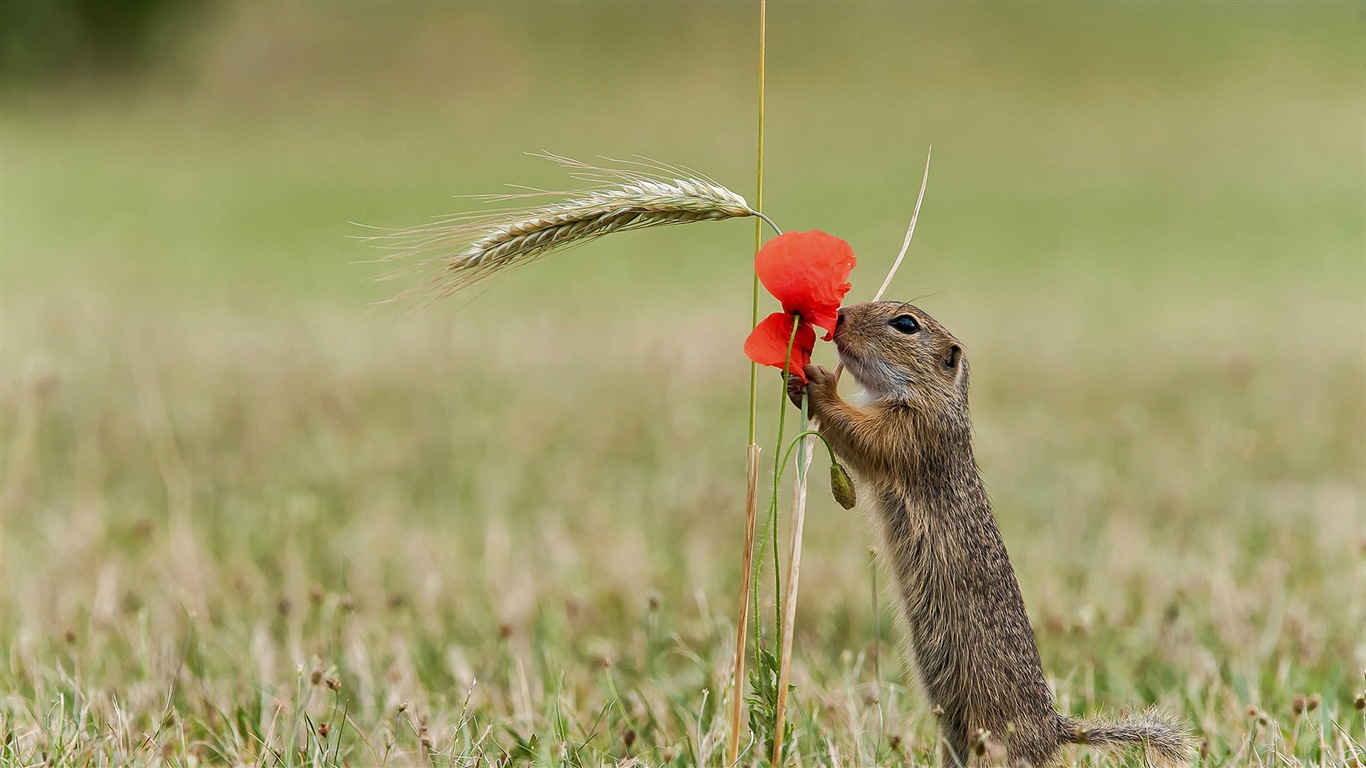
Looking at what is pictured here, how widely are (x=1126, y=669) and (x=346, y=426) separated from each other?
437 centimetres

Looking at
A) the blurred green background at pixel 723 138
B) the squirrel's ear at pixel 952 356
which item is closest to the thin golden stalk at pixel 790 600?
the squirrel's ear at pixel 952 356

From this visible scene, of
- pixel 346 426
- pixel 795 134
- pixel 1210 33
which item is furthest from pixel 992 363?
pixel 1210 33

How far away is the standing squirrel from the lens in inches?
130

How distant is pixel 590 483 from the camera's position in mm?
6555

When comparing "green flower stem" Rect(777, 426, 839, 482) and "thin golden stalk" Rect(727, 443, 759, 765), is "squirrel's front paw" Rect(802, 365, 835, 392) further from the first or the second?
"thin golden stalk" Rect(727, 443, 759, 765)

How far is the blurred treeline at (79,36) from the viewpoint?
3506 centimetres

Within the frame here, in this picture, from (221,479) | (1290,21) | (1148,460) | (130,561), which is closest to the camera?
(130,561)

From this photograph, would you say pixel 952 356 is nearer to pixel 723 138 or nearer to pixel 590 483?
pixel 590 483

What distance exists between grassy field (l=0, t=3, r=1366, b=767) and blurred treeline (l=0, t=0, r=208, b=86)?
15.9 m

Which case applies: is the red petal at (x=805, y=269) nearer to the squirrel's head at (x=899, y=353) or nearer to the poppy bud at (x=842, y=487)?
the poppy bud at (x=842, y=487)

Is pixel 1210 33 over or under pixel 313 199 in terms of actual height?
over

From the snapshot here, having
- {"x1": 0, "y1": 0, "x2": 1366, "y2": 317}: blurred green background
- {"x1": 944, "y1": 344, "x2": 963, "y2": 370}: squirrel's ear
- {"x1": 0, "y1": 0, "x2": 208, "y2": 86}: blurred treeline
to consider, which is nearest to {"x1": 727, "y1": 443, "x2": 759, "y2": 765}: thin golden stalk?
{"x1": 944, "y1": 344, "x2": 963, "y2": 370}: squirrel's ear

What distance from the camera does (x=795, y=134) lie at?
2983 centimetres

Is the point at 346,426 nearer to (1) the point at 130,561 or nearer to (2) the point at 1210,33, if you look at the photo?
(1) the point at 130,561
